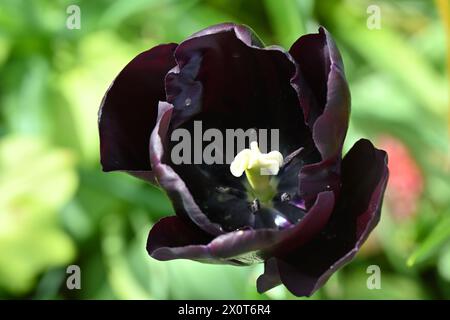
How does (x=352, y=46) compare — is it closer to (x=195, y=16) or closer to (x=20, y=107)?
(x=195, y=16)

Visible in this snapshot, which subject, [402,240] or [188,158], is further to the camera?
[402,240]

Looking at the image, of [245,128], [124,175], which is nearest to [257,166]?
A: [245,128]

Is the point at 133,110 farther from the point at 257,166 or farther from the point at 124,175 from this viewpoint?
the point at 124,175

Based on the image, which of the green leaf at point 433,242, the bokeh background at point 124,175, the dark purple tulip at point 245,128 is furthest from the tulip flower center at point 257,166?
the bokeh background at point 124,175

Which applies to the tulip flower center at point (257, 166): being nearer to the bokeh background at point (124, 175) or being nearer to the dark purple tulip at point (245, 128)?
the dark purple tulip at point (245, 128)

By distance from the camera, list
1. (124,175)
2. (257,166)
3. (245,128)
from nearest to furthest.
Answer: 1. (257,166)
2. (245,128)
3. (124,175)
